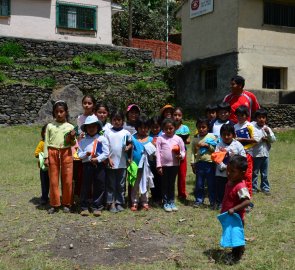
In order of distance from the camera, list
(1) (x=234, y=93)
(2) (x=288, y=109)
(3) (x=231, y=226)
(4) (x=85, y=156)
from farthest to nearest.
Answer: (2) (x=288, y=109) → (1) (x=234, y=93) → (4) (x=85, y=156) → (3) (x=231, y=226)

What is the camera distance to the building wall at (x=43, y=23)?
780 inches

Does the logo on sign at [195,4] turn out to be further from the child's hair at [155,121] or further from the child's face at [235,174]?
the child's face at [235,174]

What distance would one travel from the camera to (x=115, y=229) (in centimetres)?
487

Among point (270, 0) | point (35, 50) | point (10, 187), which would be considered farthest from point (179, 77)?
point (10, 187)

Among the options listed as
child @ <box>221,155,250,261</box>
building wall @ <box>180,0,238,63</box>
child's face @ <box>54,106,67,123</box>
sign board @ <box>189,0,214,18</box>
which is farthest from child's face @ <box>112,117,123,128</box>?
sign board @ <box>189,0,214,18</box>

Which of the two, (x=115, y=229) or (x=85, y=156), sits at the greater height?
(x=85, y=156)

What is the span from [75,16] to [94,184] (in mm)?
16889

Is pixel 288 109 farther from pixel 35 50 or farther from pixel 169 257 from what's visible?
pixel 169 257

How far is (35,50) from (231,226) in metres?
17.4

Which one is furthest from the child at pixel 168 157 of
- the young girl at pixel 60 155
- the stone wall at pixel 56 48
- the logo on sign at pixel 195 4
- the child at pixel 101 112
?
the stone wall at pixel 56 48

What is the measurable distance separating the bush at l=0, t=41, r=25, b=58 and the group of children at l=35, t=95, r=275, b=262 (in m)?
13.8

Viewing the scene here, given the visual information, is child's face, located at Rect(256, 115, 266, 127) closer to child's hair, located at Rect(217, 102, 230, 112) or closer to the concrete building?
child's hair, located at Rect(217, 102, 230, 112)

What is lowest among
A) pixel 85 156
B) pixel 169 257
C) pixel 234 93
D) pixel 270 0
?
pixel 169 257

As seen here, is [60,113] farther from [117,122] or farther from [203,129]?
[203,129]
